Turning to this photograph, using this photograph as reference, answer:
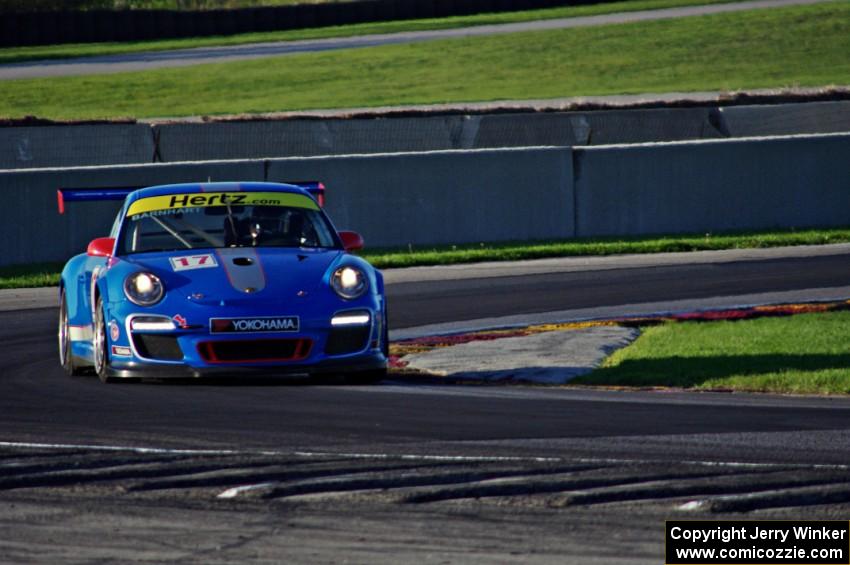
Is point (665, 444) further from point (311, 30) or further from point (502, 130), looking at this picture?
point (311, 30)

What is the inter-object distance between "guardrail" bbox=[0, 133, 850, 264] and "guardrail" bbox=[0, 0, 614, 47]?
99.9ft

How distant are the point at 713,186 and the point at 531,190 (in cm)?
231

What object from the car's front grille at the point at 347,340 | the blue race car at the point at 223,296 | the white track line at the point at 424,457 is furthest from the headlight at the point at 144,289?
the white track line at the point at 424,457

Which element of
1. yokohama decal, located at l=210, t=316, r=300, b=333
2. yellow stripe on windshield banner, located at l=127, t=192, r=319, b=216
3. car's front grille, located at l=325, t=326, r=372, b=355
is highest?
yellow stripe on windshield banner, located at l=127, t=192, r=319, b=216

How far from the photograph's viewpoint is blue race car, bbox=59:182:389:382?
32.3 feet

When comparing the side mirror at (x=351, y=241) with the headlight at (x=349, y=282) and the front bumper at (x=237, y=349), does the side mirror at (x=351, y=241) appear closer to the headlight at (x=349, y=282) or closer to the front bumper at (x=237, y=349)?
the headlight at (x=349, y=282)

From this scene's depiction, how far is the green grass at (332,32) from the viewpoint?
45781 millimetres

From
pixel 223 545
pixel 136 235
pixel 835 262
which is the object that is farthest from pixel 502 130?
pixel 223 545

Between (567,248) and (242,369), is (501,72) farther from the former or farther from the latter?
(242,369)

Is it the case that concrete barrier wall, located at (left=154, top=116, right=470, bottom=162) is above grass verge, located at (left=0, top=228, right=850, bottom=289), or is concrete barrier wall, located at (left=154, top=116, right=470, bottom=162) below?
above

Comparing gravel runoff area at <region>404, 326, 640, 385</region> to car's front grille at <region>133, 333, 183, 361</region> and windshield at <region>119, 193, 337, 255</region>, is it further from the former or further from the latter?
car's front grille at <region>133, 333, 183, 361</region>

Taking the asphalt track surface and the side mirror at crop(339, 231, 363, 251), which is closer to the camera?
the side mirror at crop(339, 231, 363, 251)

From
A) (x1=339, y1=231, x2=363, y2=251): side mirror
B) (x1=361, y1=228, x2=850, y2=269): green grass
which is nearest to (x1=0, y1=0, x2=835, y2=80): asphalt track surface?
(x1=361, y1=228, x2=850, y2=269): green grass

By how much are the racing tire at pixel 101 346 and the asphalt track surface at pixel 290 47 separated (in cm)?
3115
